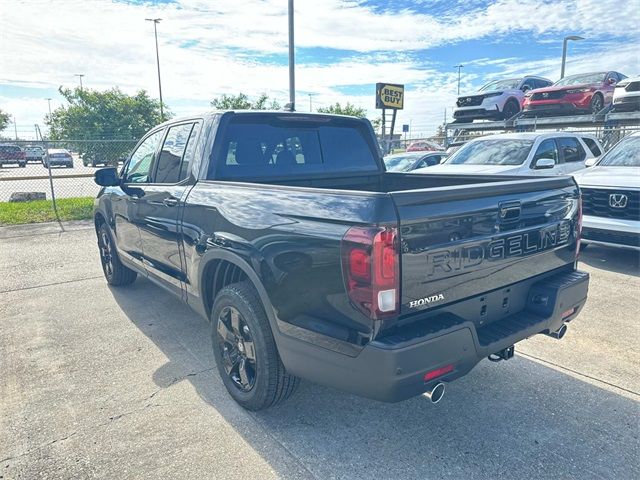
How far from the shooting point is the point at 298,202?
2.50 m

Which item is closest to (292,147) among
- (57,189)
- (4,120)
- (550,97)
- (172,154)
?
(172,154)

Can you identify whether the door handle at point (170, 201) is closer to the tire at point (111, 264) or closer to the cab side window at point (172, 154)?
the cab side window at point (172, 154)

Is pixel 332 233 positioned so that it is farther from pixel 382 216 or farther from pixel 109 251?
pixel 109 251

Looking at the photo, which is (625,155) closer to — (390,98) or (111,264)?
(111,264)

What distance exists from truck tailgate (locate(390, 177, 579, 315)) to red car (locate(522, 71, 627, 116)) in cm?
1235

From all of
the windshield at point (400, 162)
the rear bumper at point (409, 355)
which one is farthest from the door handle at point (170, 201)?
the windshield at point (400, 162)

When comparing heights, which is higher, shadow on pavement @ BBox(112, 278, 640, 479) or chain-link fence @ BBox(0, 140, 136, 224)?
chain-link fence @ BBox(0, 140, 136, 224)

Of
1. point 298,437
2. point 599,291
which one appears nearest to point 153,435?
point 298,437

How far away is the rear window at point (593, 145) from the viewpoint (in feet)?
32.3

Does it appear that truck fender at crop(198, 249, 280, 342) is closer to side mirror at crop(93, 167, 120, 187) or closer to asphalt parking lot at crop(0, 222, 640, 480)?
asphalt parking lot at crop(0, 222, 640, 480)

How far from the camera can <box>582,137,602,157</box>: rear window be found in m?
9.84

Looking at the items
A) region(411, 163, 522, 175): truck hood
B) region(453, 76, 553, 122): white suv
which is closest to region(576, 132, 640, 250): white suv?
region(411, 163, 522, 175): truck hood

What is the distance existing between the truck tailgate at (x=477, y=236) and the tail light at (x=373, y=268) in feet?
0.20

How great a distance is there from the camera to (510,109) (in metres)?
15.1
